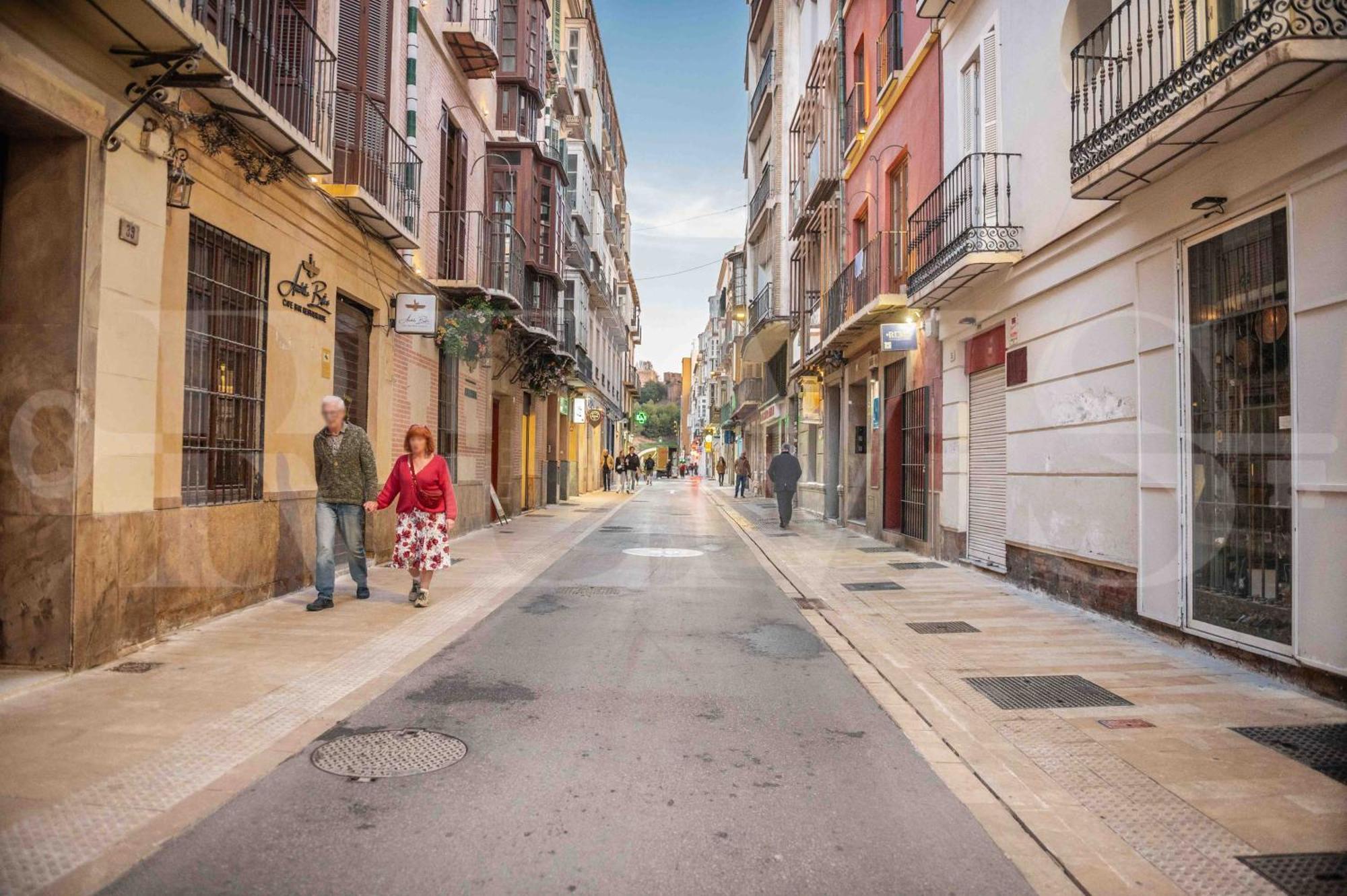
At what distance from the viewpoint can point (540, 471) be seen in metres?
24.7

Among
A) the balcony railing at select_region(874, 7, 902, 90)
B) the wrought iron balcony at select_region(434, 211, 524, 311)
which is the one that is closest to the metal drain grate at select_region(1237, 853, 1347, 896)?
the wrought iron balcony at select_region(434, 211, 524, 311)

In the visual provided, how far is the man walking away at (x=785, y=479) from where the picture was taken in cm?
1869

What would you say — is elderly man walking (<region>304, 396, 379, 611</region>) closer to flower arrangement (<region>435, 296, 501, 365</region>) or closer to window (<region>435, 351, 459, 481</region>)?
flower arrangement (<region>435, 296, 501, 365</region>)

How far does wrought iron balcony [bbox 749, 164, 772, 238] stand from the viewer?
30.5 metres

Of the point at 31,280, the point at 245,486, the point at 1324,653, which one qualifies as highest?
the point at 31,280

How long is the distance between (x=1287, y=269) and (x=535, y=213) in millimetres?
16819

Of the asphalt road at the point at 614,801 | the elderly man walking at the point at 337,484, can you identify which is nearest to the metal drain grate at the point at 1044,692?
the asphalt road at the point at 614,801

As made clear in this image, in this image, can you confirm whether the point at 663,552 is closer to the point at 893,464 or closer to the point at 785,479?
the point at 893,464

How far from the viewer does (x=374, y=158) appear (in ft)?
37.2

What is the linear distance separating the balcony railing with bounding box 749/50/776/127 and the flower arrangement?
19029 mm

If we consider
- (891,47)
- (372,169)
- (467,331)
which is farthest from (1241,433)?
(891,47)

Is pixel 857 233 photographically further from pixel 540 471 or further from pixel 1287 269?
pixel 1287 269

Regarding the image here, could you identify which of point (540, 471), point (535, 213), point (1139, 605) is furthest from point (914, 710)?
point (540, 471)

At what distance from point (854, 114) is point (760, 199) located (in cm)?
1440
